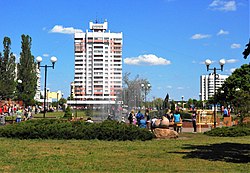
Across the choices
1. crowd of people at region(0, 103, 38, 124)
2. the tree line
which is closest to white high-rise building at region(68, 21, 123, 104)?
the tree line

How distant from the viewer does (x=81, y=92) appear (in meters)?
147

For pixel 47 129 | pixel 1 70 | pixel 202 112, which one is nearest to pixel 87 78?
pixel 1 70

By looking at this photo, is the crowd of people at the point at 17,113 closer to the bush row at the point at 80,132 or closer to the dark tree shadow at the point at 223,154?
the bush row at the point at 80,132

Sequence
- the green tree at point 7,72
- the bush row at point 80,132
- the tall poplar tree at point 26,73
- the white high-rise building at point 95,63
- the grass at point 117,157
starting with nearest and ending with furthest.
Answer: the grass at point 117,157
the bush row at point 80,132
the green tree at point 7,72
the tall poplar tree at point 26,73
the white high-rise building at point 95,63

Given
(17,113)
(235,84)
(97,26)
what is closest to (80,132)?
(17,113)

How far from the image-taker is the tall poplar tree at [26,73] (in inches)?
2884

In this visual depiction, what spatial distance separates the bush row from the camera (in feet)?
62.7

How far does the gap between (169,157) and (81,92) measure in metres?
135

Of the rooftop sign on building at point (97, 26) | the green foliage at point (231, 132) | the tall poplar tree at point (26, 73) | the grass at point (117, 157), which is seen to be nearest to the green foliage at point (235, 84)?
the tall poplar tree at point (26, 73)

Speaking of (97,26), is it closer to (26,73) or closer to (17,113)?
(26,73)

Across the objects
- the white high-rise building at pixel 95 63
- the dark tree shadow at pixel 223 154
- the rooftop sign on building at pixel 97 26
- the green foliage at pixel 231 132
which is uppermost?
the rooftop sign on building at pixel 97 26

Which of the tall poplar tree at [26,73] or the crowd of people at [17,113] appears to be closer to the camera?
the crowd of people at [17,113]

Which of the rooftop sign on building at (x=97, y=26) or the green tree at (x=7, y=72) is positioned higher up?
the rooftop sign on building at (x=97, y=26)

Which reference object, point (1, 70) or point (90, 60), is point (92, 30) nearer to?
point (90, 60)
